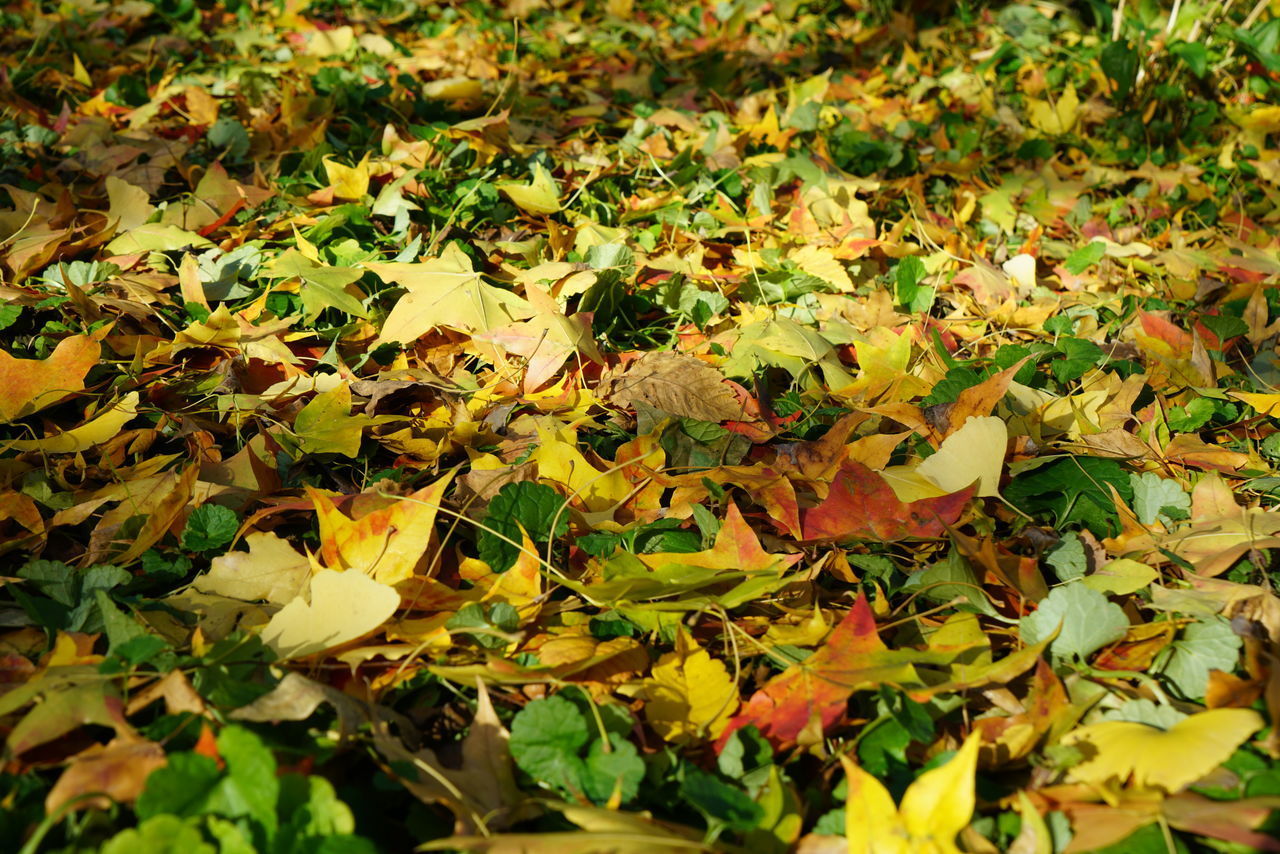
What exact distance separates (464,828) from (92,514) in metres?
0.70

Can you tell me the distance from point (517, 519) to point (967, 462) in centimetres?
56

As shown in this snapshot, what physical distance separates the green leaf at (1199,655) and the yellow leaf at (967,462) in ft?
0.86

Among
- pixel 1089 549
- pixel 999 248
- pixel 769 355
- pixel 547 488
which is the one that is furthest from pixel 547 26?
pixel 1089 549

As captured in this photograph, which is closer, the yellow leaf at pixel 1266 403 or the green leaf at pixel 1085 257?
the yellow leaf at pixel 1266 403

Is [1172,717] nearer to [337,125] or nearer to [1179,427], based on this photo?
[1179,427]

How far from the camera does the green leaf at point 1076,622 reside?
917mm

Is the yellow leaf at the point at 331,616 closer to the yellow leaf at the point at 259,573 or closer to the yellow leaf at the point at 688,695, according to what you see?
the yellow leaf at the point at 259,573

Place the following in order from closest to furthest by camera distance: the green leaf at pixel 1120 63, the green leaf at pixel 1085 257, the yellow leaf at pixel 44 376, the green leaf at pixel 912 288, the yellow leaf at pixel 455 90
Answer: the yellow leaf at pixel 44 376 < the green leaf at pixel 912 288 < the green leaf at pixel 1085 257 < the yellow leaf at pixel 455 90 < the green leaf at pixel 1120 63

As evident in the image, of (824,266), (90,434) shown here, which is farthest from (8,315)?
(824,266)

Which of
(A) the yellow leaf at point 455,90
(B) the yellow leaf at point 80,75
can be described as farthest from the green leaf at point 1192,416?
(B) the yellow leaf at point 80,75

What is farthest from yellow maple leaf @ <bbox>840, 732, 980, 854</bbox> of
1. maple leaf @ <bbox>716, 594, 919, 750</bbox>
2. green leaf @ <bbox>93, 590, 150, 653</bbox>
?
green leaf @ <bbox>93, 590, 150, 653</bbox>

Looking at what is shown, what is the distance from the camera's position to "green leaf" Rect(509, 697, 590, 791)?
2.59 feet

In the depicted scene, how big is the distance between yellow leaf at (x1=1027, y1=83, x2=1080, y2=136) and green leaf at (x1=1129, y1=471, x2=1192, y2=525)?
158 cm

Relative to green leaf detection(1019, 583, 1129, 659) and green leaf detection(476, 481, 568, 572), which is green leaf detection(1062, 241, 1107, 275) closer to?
green leaf detection(1019, 583, 1129, 659)
